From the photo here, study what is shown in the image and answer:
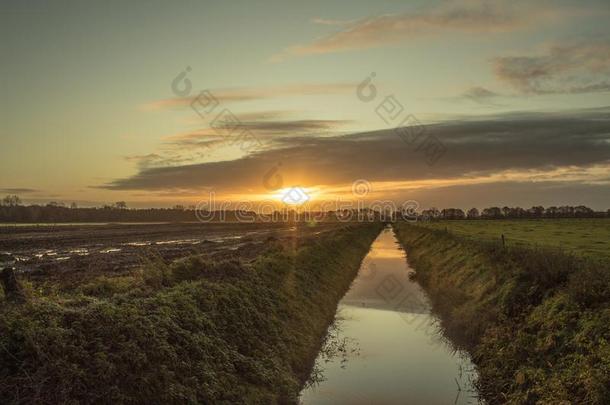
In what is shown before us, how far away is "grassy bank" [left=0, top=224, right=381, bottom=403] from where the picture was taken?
30.2 feet

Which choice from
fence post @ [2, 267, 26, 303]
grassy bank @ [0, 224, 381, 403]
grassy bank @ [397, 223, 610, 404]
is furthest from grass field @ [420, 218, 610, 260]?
fence post @ [2, 267, 26, 303]

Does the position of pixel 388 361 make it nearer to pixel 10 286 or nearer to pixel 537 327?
pixel 537 327

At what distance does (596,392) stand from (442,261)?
30.7m

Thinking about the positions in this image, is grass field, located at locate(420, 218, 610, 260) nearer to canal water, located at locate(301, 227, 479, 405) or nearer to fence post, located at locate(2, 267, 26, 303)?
canal water, located at locate(301, 227, 479, 405)

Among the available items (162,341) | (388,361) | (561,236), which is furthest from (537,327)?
(561,236)

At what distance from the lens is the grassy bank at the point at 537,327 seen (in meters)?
12.6

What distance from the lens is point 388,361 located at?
2061cm

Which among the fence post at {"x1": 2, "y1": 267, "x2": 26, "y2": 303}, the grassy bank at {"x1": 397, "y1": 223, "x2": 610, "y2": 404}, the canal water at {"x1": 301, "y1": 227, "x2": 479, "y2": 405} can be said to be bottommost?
the canal water at {"x1": 301, "y1": 227, "x2": 479, "y2": 405}

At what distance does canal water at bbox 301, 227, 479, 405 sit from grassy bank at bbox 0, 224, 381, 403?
109 centimetres

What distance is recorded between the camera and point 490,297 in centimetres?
2239

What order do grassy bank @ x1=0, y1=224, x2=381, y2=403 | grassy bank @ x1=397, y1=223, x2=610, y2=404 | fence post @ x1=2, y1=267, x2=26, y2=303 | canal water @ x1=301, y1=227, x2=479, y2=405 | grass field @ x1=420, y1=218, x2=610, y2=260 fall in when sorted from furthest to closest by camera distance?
grass field @ x1=420, y1=218, x2=610, y2=260, canal water @ x1=301, y1=227, x2=479, y2=405, grassy bank @ x1=397, y1=223, x2=610, y2=404, fence post @ x1=2, y1=267, x2=26, y2=303, grassy bank @ x1=0, y1=224, x2=381, y2=403

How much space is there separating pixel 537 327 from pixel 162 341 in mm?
11924

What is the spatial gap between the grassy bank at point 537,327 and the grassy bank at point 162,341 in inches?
254

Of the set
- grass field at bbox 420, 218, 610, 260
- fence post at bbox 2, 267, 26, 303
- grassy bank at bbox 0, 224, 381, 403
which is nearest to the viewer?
grassy bank at bbox 0, 224, 381, 403
